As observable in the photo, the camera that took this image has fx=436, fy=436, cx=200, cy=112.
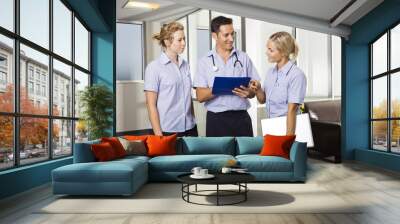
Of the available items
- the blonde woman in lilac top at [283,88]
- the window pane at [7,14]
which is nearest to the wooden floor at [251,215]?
the window pane at [7,14]

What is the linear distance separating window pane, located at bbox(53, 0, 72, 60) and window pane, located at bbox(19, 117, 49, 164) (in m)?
1.35

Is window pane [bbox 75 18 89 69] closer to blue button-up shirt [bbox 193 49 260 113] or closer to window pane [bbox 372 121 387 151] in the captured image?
blue button-up shirt [bbox 193 49 260 113]

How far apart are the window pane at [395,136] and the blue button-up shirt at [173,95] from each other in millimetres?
3848

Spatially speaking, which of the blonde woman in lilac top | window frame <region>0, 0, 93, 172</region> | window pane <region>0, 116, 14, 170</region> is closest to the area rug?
window pane <region>0, 116, 14, 170</region>

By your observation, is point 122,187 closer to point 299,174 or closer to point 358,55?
point 299,174

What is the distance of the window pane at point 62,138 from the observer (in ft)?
22.9

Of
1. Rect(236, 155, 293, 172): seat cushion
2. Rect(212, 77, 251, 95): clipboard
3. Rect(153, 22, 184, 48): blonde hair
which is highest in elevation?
Rect(153, 22, 184, 48): blonde hair

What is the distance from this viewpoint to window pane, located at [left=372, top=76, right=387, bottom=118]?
897cm

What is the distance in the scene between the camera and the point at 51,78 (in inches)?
267

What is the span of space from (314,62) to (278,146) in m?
5.71

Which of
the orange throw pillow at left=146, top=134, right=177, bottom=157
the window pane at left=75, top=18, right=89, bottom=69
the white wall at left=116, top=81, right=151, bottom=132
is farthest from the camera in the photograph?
the white wall at left=116, top=81, right=151, bottom=132

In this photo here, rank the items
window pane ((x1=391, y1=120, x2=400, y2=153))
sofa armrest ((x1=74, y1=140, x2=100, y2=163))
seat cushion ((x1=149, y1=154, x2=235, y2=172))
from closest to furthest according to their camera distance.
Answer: sofa armrest ((x1=74, y1=140, x2=100, y2=163)), seat cushion ((x1=149, y1=154, x2=235, y2=172)), window pane ((x1=391, y1=120, x2=400, y2=153))

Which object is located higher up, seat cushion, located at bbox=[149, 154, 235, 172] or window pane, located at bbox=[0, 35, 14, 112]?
window pane, located at bbox=[0, 35, 14, 112]

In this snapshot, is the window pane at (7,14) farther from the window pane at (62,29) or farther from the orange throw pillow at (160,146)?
the orange throw pillow at (160,146)
